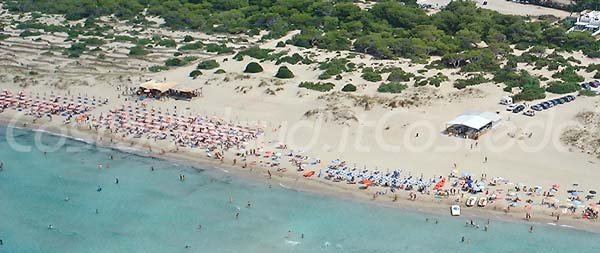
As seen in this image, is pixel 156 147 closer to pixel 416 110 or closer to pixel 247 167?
pixel 247 167

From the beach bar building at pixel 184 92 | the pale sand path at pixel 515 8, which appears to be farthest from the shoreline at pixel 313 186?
the pale sand path at pixel 515 8

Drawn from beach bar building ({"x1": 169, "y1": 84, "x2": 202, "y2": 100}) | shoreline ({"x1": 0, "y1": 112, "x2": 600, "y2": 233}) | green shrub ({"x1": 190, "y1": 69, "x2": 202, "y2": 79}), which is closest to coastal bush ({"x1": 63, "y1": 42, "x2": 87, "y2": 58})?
green shrub ({"x1": 190, "y1": 69, "x2": 202, "y2": 79})

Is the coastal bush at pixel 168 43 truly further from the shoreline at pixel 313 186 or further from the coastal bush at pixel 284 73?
the shoreline at pixel 313 186

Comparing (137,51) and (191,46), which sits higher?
(191,46)

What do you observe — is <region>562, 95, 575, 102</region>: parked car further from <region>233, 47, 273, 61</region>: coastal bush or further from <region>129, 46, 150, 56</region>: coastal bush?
<region>129, 46, 150, 56</region>: coastal bush

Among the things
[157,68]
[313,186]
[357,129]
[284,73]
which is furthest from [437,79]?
[157,68]

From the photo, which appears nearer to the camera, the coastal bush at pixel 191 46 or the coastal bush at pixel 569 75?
the coastal bush at pixel 569 75

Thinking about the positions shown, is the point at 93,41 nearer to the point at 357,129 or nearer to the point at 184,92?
the point at 184,92
